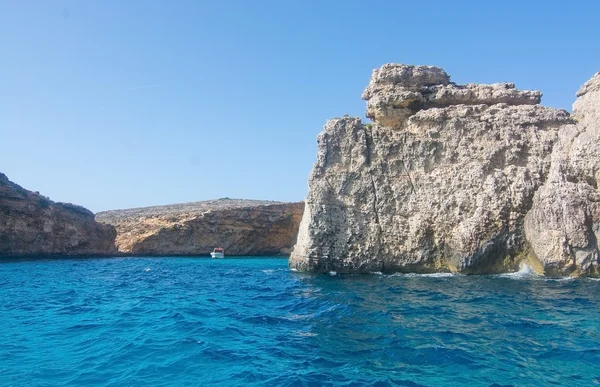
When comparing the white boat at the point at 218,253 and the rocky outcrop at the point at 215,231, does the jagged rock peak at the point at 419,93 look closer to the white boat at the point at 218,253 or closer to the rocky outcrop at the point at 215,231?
the white boat at the point at 218,253

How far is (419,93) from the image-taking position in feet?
80.9

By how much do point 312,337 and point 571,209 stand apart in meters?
15.8

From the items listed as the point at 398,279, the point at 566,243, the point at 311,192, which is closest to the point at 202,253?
the point at 311,192

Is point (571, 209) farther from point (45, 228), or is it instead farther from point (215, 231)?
point (45, 228)

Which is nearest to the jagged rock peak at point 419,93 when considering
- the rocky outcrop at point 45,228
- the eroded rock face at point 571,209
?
the eroded rock face at point 571,209

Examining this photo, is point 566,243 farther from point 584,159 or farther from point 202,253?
point 202,253

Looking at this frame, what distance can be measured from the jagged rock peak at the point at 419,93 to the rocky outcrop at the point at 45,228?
121 ft

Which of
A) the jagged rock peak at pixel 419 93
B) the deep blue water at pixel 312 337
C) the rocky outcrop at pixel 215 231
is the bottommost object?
the deep blue water at pixel 312 337

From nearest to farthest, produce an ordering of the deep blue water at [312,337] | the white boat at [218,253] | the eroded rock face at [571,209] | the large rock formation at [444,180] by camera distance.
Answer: the deep blue water at [312,337], the eroded rock face at [571,209], the large rock formation at [444,180], the white boat at [218,253]

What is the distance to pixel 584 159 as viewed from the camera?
20625 millimetres

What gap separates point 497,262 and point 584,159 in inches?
251

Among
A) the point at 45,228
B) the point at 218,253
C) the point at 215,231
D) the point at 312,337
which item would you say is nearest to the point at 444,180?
the point at 312,337

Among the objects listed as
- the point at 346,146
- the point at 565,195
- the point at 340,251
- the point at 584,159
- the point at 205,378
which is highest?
the point at 346,146

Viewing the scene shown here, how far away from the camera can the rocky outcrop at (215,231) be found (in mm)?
57084
